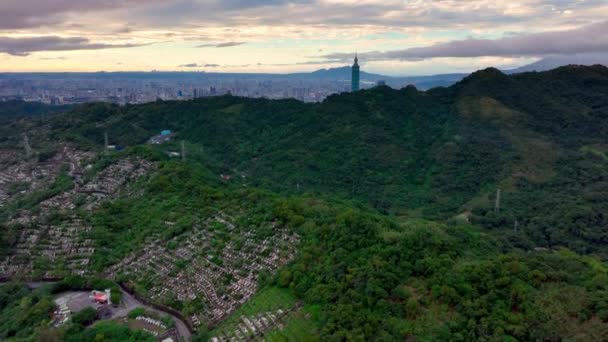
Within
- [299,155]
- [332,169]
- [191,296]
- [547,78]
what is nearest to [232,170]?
[299,155]

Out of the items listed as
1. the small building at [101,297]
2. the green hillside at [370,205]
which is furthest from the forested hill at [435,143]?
the small building at [101,297]

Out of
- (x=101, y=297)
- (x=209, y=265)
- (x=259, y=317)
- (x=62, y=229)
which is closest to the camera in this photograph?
(x=259, y=317)

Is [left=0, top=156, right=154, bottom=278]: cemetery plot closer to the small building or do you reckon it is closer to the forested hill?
the small building

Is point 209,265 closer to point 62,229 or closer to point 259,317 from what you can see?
point 259,317

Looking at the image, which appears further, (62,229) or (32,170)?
(32,170)

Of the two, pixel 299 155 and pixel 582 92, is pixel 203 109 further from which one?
pixel 582 92

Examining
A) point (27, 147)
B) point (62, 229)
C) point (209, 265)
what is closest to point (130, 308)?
point (209, 265)

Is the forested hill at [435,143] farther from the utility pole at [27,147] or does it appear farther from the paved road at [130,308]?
the paved road at [130,308]

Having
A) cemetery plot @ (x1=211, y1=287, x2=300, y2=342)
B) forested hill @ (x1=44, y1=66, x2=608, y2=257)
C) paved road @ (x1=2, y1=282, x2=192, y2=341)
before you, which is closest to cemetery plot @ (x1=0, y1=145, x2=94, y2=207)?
forested hill @ (x1=44, y1=66, x2=608, y2=257)
